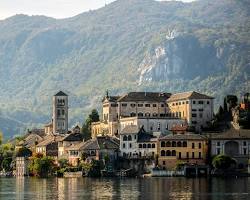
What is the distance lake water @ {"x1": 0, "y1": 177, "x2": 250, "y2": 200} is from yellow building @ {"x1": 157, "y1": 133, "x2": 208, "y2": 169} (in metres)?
17.9

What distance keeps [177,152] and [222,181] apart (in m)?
29.5

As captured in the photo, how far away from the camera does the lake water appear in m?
134

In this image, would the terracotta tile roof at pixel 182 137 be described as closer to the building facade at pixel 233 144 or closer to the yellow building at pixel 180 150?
the yellow building at pixel 180 150

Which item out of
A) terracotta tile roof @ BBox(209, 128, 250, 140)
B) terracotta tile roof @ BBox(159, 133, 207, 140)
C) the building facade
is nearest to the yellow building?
terracotta tile roof @ BBox(159, 133, 207, 140)

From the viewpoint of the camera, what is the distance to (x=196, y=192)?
140000 millimetres

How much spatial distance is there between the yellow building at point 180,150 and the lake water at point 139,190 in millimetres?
17875

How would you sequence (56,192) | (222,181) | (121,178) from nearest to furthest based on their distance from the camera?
(56,192)
(222,181)
(121,178)

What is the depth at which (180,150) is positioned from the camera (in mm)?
198250

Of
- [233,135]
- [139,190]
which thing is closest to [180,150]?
[233,135]

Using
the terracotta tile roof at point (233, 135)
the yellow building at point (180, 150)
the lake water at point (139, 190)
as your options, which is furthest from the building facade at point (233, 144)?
the lake water at point (139, 190)

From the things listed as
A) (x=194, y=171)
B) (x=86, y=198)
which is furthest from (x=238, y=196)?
(x=194, y=171)

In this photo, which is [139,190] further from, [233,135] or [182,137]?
[233,135]

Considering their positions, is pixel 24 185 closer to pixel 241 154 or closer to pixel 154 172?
pixel 154 172

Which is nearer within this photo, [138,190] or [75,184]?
[138,190]
